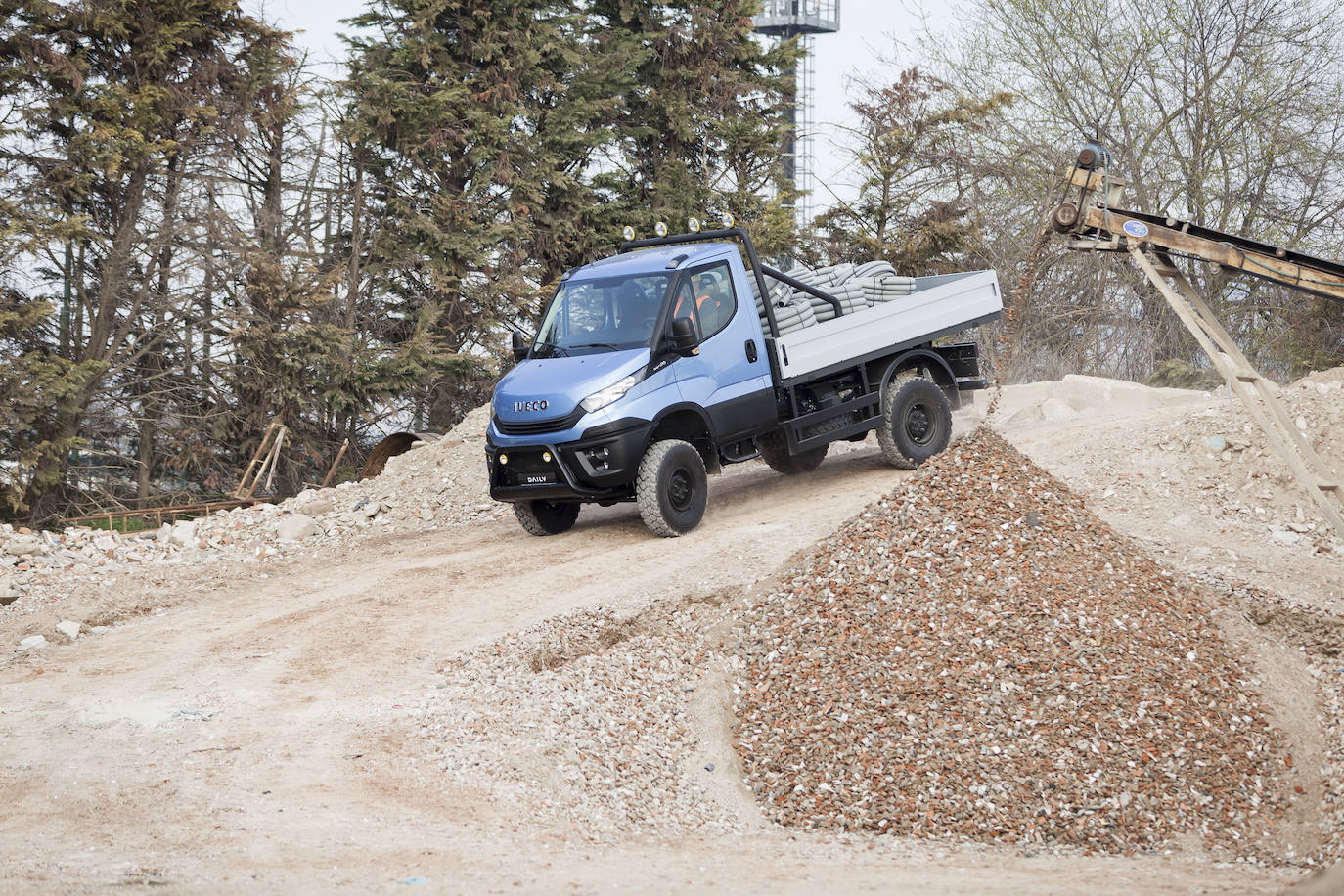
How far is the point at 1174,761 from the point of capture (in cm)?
673

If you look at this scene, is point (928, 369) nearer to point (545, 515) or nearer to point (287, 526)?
point (545, 515)

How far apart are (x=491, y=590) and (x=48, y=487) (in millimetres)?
11453

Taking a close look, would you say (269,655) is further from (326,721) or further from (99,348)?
(99,348)

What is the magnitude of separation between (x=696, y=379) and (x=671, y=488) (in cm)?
109

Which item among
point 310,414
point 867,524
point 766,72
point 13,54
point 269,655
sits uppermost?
point 766,72

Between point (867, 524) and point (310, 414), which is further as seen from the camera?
point (310, 414)

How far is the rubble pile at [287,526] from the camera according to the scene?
41.4 ft

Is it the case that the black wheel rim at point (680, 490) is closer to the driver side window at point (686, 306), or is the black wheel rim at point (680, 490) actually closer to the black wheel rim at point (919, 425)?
the driver side window at point (686, 306)

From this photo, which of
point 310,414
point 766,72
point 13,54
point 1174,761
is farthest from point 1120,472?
point 766,72

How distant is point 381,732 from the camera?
7.35 metres

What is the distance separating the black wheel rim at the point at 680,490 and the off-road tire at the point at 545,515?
1362 mm

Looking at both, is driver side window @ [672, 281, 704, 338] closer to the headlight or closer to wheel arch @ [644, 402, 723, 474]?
wheel arch @ [644, 402, 723, 474]

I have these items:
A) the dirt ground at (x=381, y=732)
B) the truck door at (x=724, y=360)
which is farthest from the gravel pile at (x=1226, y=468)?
the truck door at (x=724, y=360)

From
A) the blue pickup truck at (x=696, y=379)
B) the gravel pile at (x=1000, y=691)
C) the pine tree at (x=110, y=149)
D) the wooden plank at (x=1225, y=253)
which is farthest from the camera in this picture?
the pine tree at (x=110, y=149)
